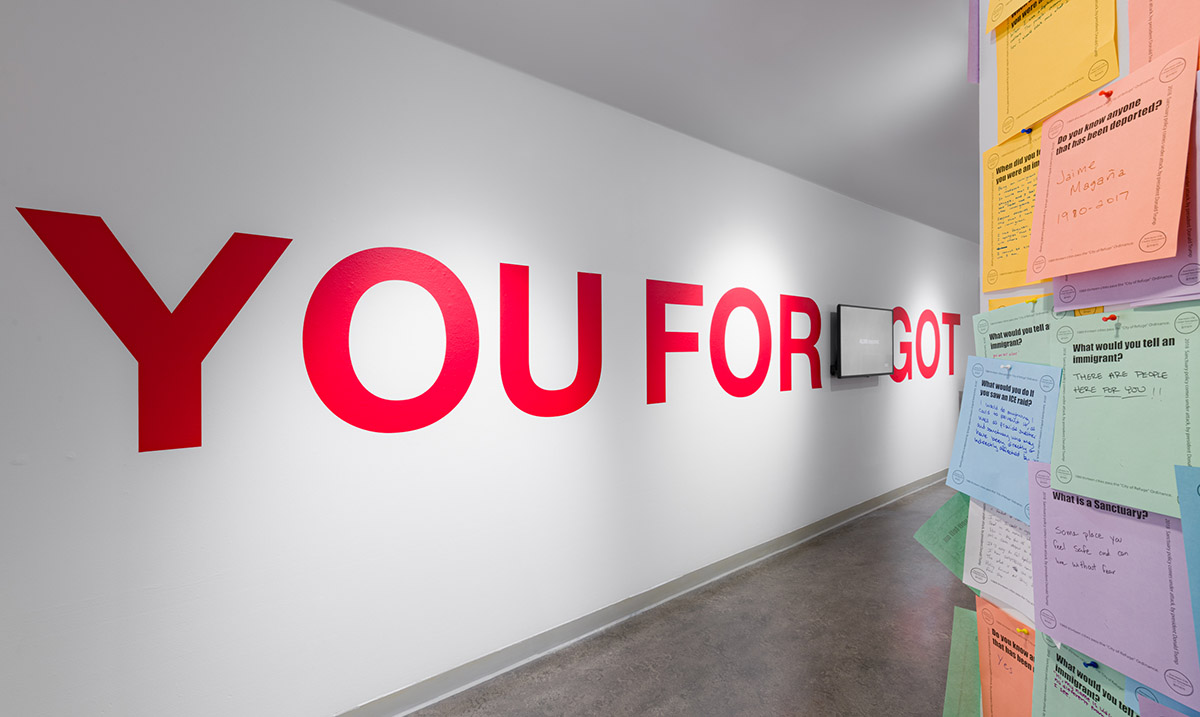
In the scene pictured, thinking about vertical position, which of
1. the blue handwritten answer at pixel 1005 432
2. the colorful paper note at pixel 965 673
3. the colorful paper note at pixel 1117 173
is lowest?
the colorful paper note at pixel 965 673

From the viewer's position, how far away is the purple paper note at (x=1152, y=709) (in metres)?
0.64

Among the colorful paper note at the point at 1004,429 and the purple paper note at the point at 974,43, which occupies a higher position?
the purple paper note at the point at 974,43

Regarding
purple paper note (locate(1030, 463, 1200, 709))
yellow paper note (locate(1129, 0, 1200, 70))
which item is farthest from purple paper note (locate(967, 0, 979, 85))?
purple paper note (locate(1030, 463, 1200, 709))

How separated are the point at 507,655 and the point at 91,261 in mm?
2387

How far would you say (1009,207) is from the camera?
89 cm

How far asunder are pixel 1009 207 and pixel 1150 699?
732 millimetres

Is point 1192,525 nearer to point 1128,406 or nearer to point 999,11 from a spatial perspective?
point 1128,406

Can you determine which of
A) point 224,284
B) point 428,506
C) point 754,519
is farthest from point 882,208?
point 224,284

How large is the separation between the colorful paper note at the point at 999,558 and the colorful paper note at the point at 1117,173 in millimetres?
421

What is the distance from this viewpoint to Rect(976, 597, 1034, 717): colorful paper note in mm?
855

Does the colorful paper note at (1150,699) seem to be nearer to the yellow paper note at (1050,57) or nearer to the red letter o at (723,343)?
the yellow paper note at (1050,57)

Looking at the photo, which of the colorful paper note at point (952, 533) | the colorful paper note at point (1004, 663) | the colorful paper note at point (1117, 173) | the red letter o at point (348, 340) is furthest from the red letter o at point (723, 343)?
the colorful paper note at point (1117, 173)

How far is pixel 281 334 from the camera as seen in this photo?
6.70 ft

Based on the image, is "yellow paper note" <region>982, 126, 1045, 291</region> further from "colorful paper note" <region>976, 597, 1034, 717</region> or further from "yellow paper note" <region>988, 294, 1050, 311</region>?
"colorful paper note" <region>976, 597, 1034, 717</region>
